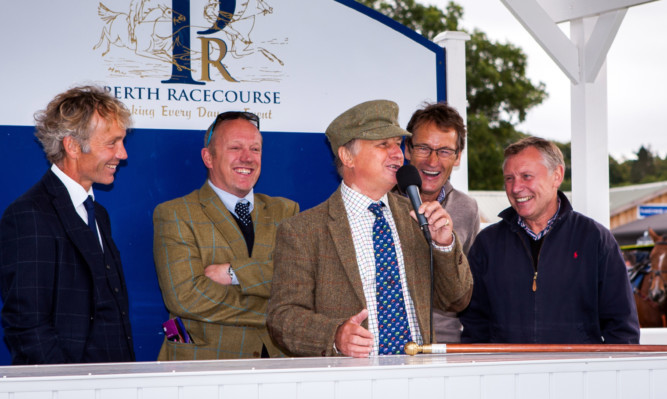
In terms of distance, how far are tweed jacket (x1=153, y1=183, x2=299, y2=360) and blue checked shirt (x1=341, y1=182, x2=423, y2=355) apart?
28.0 inches

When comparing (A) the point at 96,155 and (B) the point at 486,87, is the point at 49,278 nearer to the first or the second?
(A) the point at 96,155

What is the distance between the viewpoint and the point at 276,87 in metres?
4.07

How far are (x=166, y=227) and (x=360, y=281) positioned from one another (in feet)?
3.83

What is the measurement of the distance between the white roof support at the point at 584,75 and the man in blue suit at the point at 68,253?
2.56 meters

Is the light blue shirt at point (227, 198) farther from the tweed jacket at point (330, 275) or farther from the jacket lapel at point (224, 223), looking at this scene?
the tweed jacket at point (330, 275)

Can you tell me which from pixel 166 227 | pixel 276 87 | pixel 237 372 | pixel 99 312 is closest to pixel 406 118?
pixel 276 87

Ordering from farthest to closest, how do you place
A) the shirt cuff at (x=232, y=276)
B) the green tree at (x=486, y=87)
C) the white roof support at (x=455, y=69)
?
1. the green tree at (x=486, y=87)
2. the white roof support at (x=455, y=69)
3. the shirt cuff at (x=232, y=276)

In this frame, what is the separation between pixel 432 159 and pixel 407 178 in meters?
1.08

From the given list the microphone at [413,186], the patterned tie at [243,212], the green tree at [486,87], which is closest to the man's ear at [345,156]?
the microphone at [413,186]

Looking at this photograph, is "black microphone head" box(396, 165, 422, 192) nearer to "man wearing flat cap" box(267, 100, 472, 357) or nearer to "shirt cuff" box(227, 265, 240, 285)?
"man wearing flat cap" box(267, 100, 472, 357)

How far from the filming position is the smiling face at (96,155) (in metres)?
2.95

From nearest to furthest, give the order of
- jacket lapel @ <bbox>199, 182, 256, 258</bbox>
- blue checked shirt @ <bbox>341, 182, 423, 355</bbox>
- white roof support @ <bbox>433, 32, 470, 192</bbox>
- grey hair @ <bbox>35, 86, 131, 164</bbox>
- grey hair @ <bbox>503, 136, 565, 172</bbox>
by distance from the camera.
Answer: blue checked shirt @ <bbox>341, 182, 423, 355</bbox>
grey hair @ <bbox>35, 86, 131, 164</bbox>
jacket lapel @ <bbox>199, 182, 256, 258</bbox>
grey hair @ <bbox>503, 136, 565, 172</bbox>
white roof support @ <bbox>433, 32, 470, 192</bbox>

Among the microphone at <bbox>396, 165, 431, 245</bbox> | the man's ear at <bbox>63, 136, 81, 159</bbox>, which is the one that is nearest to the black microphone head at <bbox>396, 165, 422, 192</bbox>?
the microphone at <bbox>396, 165, 431, 245</bbox>

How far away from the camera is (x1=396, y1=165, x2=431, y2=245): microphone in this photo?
96.1 inches
